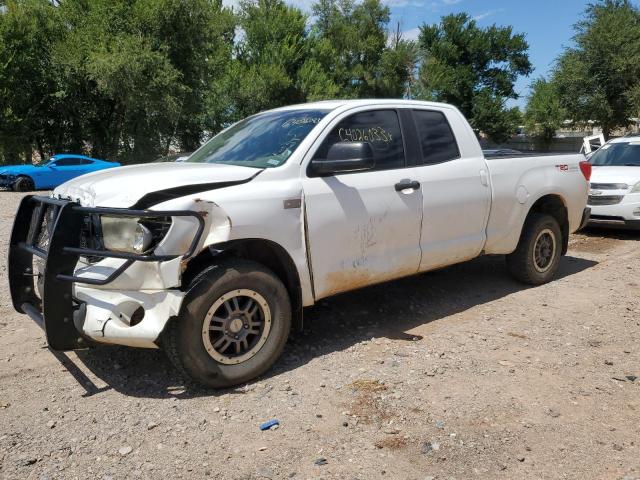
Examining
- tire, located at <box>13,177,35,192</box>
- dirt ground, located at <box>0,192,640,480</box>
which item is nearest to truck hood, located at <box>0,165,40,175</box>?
tire, located at <box>13,177,35,192</box>

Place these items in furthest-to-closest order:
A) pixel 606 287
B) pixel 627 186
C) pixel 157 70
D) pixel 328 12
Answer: pixel 328 12
pixel 157 70
pixel 627 186
pixel 606 287

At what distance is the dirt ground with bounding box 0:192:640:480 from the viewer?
9.98ft

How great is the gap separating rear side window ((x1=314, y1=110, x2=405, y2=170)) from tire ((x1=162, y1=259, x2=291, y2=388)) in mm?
1303

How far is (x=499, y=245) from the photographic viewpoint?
568 centimetres

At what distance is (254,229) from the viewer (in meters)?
3.78

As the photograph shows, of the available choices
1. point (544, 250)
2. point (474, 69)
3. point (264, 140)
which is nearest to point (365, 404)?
point (264, 140)

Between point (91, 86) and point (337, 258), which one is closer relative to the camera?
point (337, 258)

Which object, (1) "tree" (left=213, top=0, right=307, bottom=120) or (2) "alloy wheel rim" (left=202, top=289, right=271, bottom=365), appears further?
(1) "tree" (left=213, top=0, right=307, bottom=120)

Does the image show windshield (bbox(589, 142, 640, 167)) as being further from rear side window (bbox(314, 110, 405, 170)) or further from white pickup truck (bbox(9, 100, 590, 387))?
rear side window (bbox(314, 110, 405, 170))

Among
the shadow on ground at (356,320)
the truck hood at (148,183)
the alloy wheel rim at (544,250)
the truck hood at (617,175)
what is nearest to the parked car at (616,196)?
the truck hood at (617,175)

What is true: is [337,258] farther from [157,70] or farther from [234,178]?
[157,70]

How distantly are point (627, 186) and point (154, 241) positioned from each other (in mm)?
8236

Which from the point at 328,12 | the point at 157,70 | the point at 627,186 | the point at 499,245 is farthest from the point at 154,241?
the point at 328,12

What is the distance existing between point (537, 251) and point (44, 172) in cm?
1743
